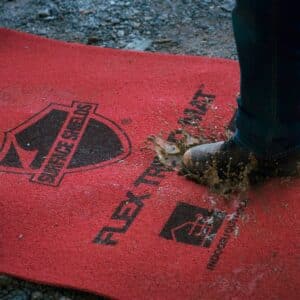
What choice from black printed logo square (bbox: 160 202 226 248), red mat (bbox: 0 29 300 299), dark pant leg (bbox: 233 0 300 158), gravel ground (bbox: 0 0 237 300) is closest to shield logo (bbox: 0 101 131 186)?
red mat (bbox: 0 29 300 299)

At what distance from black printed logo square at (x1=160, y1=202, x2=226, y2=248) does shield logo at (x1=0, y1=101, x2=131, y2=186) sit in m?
0.27

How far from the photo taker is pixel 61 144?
1.80 meters

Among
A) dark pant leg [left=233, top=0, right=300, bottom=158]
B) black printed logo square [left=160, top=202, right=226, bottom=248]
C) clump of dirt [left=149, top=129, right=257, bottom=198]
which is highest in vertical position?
dark pant leg [left=233, top=0, right=300, bottom=158]

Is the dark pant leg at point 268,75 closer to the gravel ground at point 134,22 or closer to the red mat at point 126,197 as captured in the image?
the red mat at point 126,197

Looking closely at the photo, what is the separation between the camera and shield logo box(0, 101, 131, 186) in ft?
5.63

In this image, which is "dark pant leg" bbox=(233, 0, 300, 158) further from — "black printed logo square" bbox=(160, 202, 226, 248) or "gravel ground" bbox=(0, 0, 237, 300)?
"gravel ground" bbox=(0, 0, 237, 300)

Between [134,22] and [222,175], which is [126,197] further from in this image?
[134,22]

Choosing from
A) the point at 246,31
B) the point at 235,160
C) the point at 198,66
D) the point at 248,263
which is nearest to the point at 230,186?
the point at 235,160

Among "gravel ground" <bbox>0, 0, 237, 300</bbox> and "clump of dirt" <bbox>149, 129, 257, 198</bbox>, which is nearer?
"clump of dirt" <bbox>149, 129, 257, 198</bbox>

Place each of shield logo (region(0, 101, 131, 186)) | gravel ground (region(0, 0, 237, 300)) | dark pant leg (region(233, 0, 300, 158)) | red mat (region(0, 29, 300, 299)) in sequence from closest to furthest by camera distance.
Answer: dark pant leg (region(233, 0, 300, 158)) < red mat (region(0, 29, 300, 299)) < shield logo (region(0, 101, 131, 186)) < gravel ground (region(0, 0, 237, 300))

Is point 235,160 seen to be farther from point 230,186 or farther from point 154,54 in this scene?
point 154,54

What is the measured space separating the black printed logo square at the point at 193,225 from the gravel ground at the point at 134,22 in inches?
32.9

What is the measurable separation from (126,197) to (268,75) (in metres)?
0.47

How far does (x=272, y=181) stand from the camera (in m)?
1.62
